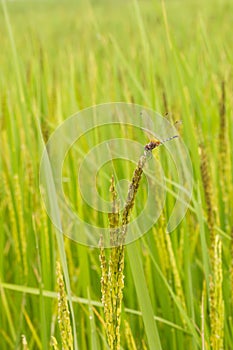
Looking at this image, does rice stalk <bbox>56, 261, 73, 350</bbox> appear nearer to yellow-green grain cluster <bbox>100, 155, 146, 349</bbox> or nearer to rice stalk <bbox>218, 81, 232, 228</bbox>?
yellow-green grain cluster <bbox>100, 155, 146, 349</bbox>

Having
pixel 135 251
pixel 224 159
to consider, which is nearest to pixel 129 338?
pixel 135 251

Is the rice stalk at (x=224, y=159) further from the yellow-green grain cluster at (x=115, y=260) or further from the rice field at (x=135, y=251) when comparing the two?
the yellow-green grain cluster at (x=115, y=260)

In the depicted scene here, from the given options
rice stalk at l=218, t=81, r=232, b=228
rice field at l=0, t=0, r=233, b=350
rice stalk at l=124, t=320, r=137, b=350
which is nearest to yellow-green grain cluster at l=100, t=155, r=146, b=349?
rice field at l=0, t=0, r=233, b=350

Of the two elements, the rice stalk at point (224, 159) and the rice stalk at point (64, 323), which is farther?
the rice stalk at point (224, 159)

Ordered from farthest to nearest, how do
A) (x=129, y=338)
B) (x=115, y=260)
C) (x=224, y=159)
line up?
(x=224, y=159), (x=129, y=338), (x=115, y=260)

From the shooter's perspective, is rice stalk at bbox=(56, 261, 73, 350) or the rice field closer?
rice stalk at bbox=(56, 261, 73, 350)

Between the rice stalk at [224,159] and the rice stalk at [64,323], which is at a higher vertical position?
the rice stalk at [224,159]

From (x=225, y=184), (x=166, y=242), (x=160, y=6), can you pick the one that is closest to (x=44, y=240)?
(x=166, y=242)

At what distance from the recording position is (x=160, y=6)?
0.90m

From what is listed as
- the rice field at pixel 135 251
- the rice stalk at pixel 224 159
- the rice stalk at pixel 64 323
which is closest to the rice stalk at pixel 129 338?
the rice field at pixel 135 251

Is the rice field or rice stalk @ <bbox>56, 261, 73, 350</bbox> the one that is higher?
the rice field

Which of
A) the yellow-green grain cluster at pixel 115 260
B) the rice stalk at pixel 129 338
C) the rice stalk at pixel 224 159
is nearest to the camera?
the yellow-green grain cluster at pixel 115 260

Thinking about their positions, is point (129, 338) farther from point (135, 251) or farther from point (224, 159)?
point (224, 159)

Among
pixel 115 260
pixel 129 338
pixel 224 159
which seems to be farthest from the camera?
pixel 224 159
